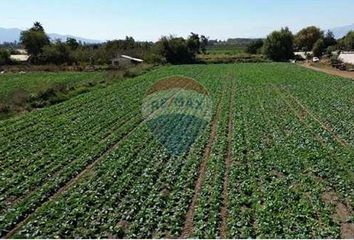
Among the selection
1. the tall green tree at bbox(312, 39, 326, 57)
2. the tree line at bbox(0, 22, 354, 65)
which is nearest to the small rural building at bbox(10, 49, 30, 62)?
the tree line at bbox(0, 22, 354, 65)

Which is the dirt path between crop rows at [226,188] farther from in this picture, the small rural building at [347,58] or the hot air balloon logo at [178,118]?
the small rural building at [347,58]

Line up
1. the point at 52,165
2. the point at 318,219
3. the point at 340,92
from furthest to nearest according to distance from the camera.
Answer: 1. the point at 340,92
2. the point at 52,165
3. the point at 318,219

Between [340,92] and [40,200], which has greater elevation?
[40,200]

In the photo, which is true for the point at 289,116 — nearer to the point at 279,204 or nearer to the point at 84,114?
the point at 84,114

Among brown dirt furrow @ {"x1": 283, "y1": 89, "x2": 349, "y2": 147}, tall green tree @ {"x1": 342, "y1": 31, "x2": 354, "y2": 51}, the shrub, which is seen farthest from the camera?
tall green tree @ {"x1": 342, "y1": 31, "x2": 354, "y2": 51}

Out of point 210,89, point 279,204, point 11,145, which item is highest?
point 279,204

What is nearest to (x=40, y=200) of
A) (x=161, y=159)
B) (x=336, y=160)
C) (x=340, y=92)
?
(x=161, y=159)

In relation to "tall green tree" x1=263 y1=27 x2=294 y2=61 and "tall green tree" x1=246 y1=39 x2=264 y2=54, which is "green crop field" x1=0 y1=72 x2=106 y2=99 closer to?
"tall green tree" x1=263 y1=27 x2=294 y2=61
